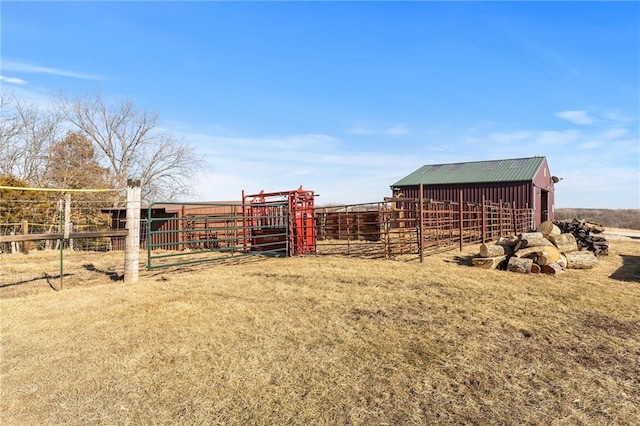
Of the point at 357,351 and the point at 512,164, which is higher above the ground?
the point at 512,164

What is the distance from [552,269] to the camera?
27.7 feet

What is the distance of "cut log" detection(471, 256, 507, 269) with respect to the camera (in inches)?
370

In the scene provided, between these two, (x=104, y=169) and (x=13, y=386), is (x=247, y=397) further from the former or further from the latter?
(x=104, y=169)

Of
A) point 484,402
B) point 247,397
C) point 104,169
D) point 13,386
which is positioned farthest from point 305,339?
point 104,169

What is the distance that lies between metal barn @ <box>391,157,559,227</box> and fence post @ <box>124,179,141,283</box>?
17.9 metres

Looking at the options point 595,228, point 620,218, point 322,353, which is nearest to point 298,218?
point 322,353

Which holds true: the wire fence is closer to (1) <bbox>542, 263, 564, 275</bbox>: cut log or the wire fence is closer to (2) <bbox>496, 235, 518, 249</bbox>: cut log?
(2) <bbox>496, 235, 518, 249</bbox>: cut log

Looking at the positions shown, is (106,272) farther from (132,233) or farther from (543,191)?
(543,191)

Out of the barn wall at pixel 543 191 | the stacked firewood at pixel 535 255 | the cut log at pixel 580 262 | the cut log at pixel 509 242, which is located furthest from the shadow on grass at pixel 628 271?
the barn wall at pixel 543 191

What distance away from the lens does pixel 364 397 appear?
303 cm

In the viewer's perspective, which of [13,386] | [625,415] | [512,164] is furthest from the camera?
[512,164]

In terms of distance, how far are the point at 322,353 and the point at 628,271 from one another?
30.1 feet

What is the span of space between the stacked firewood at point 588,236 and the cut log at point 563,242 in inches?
106

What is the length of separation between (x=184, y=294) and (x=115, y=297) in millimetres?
1128
